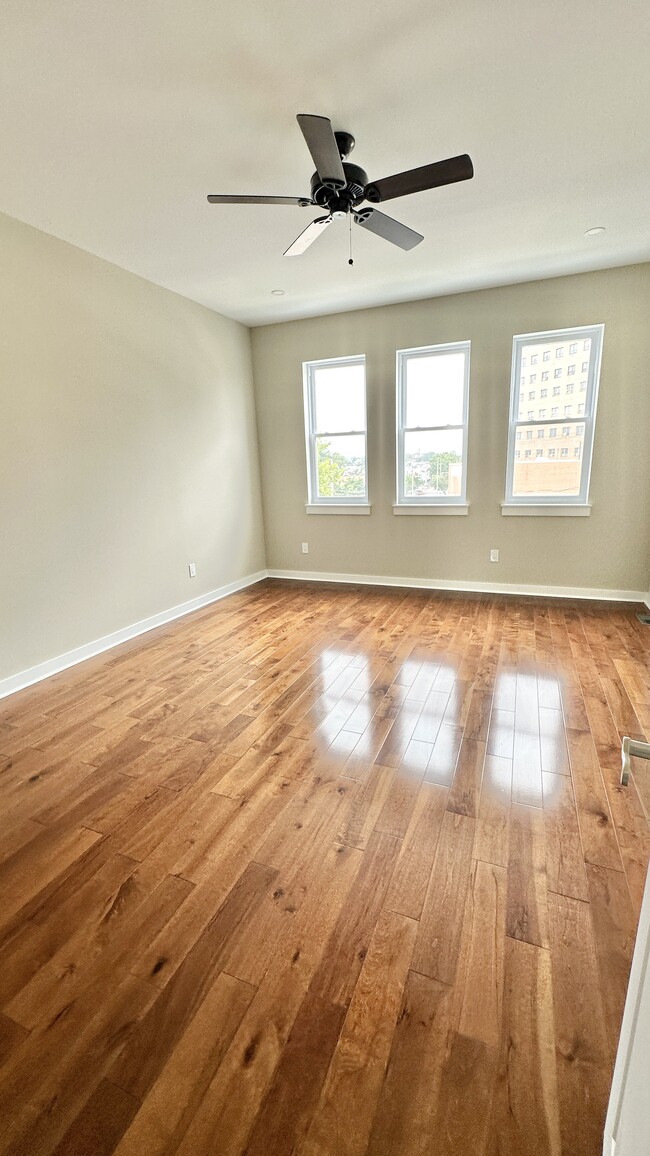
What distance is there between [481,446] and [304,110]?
120 inches

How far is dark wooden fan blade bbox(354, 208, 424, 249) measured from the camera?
225 centimetres

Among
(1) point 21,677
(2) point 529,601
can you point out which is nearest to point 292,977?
(1) point 21,677

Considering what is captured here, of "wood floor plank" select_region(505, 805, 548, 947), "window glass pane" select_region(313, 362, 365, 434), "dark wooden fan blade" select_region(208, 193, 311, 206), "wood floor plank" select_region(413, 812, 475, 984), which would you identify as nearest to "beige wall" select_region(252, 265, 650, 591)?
"window glass pane" select_region(313, 362, 365, 434)

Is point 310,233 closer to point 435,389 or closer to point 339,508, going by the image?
point 435,389

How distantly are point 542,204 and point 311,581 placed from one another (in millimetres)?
3825

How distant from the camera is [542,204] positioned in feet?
9.23

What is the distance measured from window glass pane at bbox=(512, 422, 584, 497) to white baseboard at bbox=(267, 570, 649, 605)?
2.96 feet

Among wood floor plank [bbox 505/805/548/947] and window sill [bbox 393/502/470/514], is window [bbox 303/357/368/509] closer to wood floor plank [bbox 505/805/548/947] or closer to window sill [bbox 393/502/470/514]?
window sill [bbox 393/502/470/514]

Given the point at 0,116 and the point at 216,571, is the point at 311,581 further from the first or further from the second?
the point at 0,116

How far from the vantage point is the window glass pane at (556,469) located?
4.24 meters

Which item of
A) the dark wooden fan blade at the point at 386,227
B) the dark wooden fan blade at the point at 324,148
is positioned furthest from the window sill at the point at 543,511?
the dark wooden fan blade at the point at 324,148

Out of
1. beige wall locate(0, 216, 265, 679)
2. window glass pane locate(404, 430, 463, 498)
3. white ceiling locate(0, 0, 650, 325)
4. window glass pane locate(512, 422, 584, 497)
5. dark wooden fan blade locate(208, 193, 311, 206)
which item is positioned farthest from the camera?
window glass pane locate(404, 430, 463, 498)

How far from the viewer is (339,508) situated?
5.18m

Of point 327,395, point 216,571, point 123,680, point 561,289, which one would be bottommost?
point 123,680
